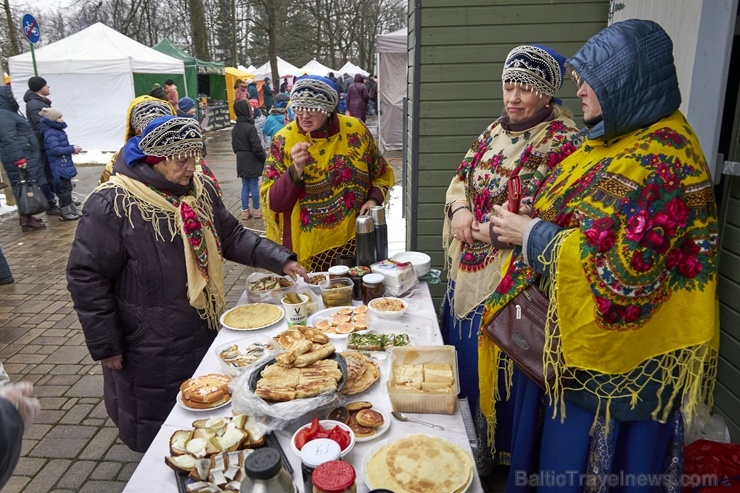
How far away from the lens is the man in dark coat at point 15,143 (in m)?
7.76

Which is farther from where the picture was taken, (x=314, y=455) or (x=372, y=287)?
(x=372, y=287)

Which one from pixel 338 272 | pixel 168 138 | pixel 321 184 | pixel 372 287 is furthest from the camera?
pixel 321 184

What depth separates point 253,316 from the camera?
2.76 m

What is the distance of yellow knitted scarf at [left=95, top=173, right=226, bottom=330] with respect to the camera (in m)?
2.49

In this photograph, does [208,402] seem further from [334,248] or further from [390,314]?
[334,248]

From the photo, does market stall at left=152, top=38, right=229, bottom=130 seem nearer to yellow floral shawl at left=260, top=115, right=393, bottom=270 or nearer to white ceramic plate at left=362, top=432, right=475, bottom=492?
yellow floral shawl at left=260, top=115, right=393, bottom=270

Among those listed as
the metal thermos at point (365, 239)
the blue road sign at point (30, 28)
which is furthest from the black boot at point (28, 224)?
the metal thermos at point (365, 239)

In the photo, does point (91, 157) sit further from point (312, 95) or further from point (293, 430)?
point (293, 430)

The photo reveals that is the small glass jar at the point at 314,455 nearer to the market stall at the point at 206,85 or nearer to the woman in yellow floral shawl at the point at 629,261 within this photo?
the woman in yellow floral shawl at the point at 629,261

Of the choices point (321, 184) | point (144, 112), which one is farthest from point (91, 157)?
point (321, 184)

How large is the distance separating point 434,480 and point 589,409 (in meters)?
0.82

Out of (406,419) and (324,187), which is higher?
(324,187)

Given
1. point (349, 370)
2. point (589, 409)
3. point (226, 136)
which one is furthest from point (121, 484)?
point (226, 136)

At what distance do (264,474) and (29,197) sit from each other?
842cm
